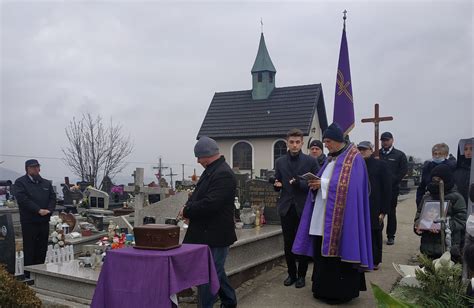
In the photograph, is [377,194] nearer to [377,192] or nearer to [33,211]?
[377,192]

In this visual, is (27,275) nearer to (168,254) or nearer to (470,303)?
(168,254)

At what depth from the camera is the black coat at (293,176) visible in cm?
561

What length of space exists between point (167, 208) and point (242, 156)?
80.1ft

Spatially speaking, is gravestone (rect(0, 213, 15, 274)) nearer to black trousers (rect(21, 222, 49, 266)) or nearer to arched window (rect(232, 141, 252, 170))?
black trousers (rect(21, 222, 49, 266))

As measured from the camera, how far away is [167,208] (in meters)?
6.59

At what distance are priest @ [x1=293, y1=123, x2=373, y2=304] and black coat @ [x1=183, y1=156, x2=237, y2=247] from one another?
3.68 feet


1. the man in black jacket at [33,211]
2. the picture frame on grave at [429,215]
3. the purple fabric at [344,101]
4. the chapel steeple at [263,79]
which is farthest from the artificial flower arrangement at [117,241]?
the chapel steeple at [263,79]

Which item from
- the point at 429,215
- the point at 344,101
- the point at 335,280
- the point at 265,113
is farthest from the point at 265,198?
the point at 265,113

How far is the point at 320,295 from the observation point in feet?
16.6

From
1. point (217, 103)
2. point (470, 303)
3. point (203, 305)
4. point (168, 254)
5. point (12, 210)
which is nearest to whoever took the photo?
point (470, 303)

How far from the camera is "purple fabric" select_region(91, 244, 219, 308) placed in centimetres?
334

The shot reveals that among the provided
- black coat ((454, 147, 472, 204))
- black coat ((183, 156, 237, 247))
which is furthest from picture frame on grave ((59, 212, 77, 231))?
black coat ((454, 147, 472, 204))

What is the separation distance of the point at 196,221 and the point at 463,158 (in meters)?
3.86

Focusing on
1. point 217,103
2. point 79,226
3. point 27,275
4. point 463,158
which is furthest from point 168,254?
point 217,103
